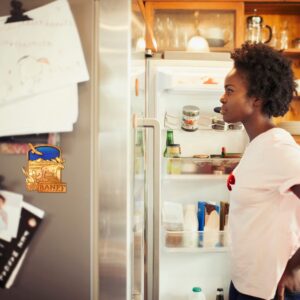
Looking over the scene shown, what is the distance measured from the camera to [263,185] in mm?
1136

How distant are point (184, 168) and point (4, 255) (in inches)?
47.2

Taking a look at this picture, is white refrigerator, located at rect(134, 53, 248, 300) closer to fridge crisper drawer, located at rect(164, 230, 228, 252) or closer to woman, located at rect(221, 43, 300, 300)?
fridge crisper drawer, located at rect(164, 230, 228, 252)

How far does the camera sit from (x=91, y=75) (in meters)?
0.79

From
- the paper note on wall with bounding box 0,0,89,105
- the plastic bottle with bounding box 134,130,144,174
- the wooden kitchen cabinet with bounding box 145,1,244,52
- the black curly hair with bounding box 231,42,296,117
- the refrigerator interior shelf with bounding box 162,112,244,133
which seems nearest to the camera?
the paper note on wall with bounding box 0,0,89,105

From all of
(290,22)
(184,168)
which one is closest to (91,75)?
(184,168)

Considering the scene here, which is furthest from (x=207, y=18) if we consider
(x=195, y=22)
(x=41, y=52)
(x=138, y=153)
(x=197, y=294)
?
(x=41, y=52)

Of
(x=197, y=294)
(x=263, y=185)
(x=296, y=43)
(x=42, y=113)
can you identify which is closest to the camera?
(x=42, y=113)

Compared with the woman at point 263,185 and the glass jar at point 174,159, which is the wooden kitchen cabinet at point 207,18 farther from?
the woman at point 263,185

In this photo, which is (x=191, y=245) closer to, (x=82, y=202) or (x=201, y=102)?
(x=201, y=102)

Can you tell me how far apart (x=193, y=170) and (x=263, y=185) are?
2.55 ft

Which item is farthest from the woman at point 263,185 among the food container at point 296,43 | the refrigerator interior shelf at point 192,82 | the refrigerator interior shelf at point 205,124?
the food container at point 296,43

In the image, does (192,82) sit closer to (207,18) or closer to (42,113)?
(207,18)

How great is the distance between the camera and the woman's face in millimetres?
1248

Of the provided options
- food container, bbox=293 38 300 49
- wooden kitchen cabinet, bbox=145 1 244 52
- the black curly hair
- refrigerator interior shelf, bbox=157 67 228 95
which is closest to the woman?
the black curly hair
